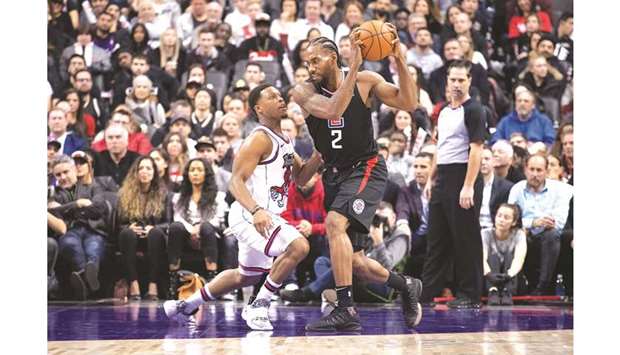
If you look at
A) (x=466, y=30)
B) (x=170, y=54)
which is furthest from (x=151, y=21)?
(x=466, y=30)

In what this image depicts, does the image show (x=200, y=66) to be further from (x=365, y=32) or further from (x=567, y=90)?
(x=365, y=32)

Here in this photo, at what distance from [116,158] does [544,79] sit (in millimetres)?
5677

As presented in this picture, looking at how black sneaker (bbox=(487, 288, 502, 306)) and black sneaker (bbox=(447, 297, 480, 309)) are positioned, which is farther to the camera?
black sneaker (bbox=(487, 288, 502, 306))

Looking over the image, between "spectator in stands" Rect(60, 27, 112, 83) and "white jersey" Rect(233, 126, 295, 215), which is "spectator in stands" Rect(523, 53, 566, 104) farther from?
"white jersey" Rect(233, 126, 295, 215)

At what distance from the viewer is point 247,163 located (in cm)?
812

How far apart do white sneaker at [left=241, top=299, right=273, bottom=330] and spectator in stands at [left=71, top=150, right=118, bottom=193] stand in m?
4.55

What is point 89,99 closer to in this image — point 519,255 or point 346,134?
point 519,255

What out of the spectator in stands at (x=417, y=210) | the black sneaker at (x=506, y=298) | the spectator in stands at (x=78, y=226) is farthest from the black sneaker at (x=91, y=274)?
the black sneaker at (x=506, y=298)

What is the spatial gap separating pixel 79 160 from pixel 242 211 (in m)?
4.41

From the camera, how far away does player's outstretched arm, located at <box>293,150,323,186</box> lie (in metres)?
8.44

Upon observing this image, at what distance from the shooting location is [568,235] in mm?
11570

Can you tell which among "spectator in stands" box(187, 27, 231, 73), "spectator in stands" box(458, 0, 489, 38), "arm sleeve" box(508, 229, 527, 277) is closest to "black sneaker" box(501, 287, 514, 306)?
"arm sleeve" box(508, 229, 527, 277)

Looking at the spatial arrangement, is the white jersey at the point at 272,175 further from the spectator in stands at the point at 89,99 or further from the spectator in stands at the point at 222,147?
the spectator in stands at the point at 89,99
